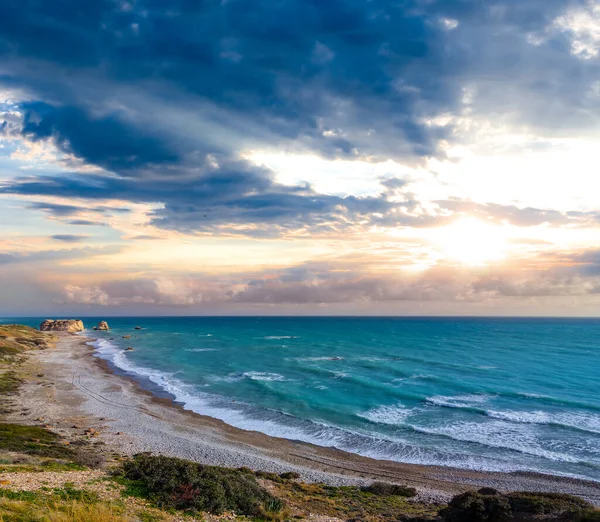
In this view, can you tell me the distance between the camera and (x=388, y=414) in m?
40.7

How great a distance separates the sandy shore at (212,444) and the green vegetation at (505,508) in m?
4.41

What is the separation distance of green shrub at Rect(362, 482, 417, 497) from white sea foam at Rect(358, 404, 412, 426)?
44.2 ft

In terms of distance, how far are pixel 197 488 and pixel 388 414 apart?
86.3 ft

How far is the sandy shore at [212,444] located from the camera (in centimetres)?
2614

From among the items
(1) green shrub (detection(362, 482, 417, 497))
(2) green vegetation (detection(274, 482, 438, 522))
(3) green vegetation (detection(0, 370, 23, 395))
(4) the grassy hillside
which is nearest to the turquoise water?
(1) green shrub (detection(362, 482, 417, 497))

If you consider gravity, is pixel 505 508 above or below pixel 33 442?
above

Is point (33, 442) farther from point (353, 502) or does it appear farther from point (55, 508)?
point (353, 502)

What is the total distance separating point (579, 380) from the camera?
185ft

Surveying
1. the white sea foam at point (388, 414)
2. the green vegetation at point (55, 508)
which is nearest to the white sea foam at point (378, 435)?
the white sea foam at point (388, 414)

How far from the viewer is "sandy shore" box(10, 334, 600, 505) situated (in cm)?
2614

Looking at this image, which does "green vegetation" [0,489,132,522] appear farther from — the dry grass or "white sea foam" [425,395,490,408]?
"white sea foam" [425,395,490,408]

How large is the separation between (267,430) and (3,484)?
23203mm

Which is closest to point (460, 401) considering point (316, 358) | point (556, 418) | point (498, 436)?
Result: point (556, 418)

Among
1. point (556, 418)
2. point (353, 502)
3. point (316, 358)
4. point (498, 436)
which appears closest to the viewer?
point (353, 502)
